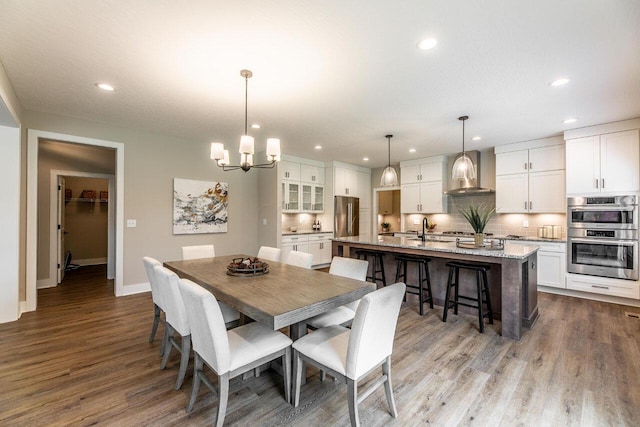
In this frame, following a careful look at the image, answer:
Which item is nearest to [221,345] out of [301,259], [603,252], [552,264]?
[301,259]

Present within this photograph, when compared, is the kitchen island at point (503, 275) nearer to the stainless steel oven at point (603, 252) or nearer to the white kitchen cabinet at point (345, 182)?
the stainless steel oven at point (603, 252)

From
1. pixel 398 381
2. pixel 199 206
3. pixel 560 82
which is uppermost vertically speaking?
pixel 560 82

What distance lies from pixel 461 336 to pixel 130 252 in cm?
458

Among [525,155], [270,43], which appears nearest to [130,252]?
[270,43]

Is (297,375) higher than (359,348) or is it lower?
lower

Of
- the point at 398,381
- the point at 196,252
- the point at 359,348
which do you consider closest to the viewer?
the point at 359,348

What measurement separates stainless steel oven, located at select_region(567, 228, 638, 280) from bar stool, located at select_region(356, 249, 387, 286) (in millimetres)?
2779

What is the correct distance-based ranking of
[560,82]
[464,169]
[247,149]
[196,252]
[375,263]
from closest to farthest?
[247,149] < [560,82] < [464,169] < [196,252] < [375,263]

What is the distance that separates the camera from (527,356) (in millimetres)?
2496

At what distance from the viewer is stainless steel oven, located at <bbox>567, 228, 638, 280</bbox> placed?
12.4 ft

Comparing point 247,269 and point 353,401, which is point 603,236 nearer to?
point 353,401

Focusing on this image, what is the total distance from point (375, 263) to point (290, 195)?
250 cm

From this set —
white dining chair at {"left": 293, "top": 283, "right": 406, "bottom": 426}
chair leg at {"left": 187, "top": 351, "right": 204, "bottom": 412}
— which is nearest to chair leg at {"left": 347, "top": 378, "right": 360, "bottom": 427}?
white dining chair at {"left": 293, "top": 283, "right": 406, "bottom": 426}

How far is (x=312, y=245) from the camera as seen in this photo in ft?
20.5
